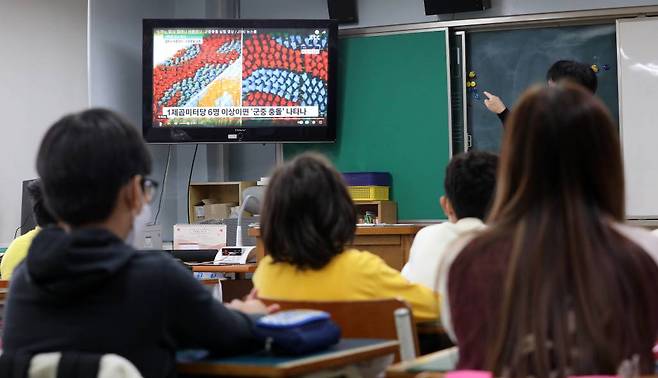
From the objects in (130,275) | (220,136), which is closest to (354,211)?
(130,275)

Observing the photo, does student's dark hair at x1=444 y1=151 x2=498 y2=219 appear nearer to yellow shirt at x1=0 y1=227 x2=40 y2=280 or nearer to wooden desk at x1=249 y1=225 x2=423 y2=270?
wooden desk at x1=249 y1=225 x2=423 y2=270

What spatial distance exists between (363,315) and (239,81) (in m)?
4.55

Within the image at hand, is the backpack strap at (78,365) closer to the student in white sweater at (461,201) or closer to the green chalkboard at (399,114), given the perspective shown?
the student in white sweater at (461,201)

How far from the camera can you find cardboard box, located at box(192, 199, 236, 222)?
6902 millimetres

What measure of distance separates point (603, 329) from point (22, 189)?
6216 millimetres

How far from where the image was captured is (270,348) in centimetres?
183

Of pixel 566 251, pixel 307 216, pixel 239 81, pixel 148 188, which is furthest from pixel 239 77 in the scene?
pixel 566 251

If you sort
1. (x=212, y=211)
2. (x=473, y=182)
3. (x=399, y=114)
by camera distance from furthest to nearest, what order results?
(x=212, y=211) < (x=399, y=114) < (x=473, y=182)

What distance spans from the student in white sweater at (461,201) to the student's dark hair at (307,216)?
507 millimetres

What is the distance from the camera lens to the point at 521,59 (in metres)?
6.48

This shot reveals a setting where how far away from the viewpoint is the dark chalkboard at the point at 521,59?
6309mm

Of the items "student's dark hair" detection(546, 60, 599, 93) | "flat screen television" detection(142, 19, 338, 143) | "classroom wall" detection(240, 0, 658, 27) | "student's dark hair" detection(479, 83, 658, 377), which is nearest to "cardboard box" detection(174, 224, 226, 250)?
"flat screen television" detection(142, 19, 338, 143)

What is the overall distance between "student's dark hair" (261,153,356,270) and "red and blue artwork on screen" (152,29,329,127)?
412 cm

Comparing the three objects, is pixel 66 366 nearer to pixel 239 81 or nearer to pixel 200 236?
pixel 200 236
